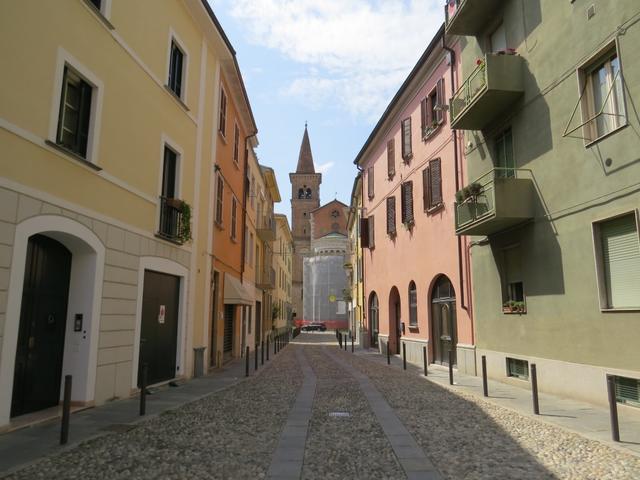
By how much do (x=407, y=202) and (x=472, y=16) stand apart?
8149 mm

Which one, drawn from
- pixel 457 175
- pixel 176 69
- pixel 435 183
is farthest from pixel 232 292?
pixel 457 175

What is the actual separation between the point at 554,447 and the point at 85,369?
7150 mm

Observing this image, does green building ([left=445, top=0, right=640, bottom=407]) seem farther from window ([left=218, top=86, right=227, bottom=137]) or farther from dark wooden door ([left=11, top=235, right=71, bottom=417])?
dark wooden door ([left=11, top=235, right=71, bottom=417])

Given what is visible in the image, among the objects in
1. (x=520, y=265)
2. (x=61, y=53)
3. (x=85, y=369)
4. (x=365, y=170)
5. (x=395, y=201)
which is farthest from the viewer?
(x=365, y=170)

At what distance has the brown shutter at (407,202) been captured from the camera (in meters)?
19.9

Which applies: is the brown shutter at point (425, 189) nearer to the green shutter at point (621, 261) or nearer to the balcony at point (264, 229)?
the green shutter at point (621, 261)

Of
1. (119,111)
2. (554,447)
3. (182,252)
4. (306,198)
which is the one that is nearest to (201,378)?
(182,252)

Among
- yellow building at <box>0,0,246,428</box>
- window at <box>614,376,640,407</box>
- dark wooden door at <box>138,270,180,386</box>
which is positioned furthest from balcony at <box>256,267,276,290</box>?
window at <box>614,376,640,407</box>

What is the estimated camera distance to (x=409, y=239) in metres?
20.1

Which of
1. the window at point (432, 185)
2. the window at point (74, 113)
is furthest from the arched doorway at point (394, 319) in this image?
the window at point (74, 113)

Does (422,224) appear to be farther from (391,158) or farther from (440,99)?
(391,158)

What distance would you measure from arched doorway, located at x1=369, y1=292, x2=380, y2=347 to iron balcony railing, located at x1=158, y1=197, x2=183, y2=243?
1560 centimetres

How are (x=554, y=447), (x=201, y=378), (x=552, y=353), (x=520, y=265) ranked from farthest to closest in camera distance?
(x=201, y=378) → (x=520, y=265) → (x=552, y=353) → (x=554, y=447)

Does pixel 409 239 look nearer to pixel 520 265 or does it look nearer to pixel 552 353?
pixel 520 265
